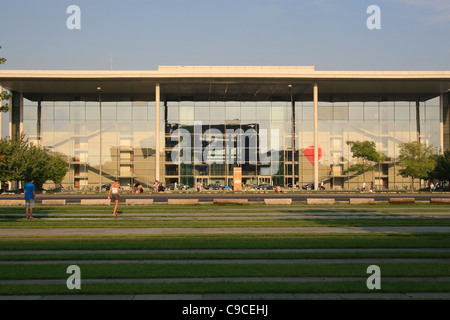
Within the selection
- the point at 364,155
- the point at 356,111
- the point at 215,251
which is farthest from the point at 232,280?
the point at 356,111

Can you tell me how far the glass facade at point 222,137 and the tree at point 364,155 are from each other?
10.5 feet

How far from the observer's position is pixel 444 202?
31.9 metres

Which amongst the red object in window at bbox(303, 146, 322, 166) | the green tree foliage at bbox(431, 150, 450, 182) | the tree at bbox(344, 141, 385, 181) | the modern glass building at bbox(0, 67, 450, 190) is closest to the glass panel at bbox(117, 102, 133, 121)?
the modern glass building at bbox(0, 67, 450, 190)

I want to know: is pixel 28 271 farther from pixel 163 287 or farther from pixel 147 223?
pixel 147 223

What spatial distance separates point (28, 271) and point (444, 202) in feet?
99.8

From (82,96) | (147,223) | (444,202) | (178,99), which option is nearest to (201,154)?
(178,99)

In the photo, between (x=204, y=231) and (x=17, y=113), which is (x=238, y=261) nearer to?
(x=204, y=231)

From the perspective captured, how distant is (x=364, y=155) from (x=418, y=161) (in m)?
8.39

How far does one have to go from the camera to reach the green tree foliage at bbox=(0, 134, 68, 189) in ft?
163

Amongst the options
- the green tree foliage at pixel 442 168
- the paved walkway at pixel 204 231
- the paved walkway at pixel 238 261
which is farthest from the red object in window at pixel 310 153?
the paved walkway at pixel 238 261

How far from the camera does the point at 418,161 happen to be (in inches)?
2311

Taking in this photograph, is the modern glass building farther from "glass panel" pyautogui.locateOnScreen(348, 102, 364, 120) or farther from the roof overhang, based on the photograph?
the roof overhang

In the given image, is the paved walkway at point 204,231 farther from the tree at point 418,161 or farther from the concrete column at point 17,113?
the concrete column at point 17,113

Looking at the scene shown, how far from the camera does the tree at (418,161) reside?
5788 cm
